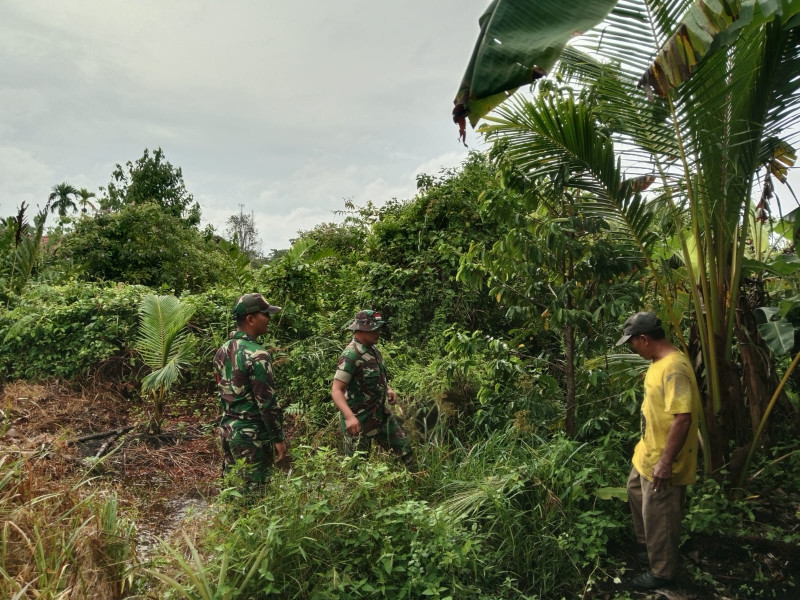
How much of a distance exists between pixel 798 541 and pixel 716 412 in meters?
0.93

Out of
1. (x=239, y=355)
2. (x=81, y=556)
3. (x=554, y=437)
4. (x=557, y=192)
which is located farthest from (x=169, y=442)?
(x=557, y=192)

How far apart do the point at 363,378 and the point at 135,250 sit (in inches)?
363

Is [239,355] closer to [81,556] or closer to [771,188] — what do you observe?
[81,556]

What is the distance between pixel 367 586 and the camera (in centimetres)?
291

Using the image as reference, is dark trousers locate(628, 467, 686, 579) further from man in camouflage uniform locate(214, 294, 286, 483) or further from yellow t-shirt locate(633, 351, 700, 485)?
man in camouflage uniform locate(214, 294, 286, 483)

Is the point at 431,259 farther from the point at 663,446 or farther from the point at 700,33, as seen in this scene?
the point at 700,33

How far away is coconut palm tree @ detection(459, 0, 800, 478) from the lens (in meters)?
3.62

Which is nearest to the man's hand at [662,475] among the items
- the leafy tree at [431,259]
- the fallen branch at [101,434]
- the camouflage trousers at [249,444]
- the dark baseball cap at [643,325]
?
the dark baseball cap at [643,325]

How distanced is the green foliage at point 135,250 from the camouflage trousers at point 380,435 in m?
7.90

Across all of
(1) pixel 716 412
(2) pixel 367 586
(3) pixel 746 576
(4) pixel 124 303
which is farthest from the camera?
(4) pixel 124 303

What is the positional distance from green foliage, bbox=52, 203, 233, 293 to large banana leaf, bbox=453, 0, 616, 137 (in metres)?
9.97

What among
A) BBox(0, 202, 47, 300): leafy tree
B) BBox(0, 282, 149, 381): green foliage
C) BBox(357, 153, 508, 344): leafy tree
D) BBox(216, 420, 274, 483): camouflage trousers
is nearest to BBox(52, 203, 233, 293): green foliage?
BBox(0, 202, 47, 300): leafy tree

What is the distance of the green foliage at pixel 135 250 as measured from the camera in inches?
463

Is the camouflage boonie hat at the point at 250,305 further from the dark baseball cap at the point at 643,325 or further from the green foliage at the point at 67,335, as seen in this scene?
the green foliage at the point at 67,335
